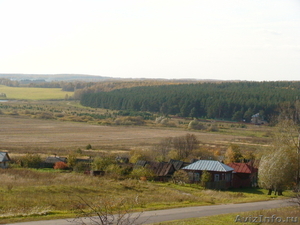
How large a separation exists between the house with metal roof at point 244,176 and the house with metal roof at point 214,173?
0.75 meters

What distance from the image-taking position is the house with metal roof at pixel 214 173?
3572 centimetres

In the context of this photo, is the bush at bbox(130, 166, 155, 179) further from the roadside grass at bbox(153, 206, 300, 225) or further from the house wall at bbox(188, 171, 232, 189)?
the roadside grass at bbox(153, 206, 300, 225)

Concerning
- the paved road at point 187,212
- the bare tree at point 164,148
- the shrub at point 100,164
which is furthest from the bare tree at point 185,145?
the paved road at point 187,212

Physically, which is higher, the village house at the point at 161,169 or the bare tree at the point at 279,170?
the bare tree at the point at 279,170

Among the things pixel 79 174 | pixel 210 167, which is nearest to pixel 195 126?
pixel 210 167

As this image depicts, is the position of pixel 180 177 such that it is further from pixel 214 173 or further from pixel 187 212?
pixel 187 212

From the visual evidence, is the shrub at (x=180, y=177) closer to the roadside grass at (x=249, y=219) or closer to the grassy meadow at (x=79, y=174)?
the grassy meadow at (x=79, y=174)

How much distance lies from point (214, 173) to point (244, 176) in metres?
4.05

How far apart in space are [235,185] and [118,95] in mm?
115038

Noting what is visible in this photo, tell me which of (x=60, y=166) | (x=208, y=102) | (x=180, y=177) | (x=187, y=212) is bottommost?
(x=60, y=166)

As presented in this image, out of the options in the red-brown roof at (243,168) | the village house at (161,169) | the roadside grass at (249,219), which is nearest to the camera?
the roadside grass at (249,219)

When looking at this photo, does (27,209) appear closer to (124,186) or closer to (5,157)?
(124,186)

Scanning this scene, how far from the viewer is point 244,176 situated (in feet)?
128

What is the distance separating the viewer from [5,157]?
38750 millimetres
